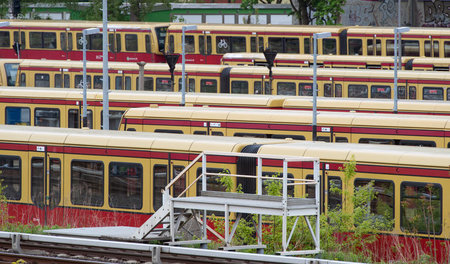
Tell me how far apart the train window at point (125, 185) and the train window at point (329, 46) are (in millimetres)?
31646

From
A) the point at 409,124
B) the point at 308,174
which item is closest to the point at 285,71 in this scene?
the point at 409,124

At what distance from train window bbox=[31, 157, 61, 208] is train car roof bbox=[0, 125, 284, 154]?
0.50 meters

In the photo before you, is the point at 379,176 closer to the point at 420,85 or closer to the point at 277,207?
the point at 277,207

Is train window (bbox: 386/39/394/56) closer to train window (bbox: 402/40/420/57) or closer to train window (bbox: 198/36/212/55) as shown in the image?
train window (bbox: 402/40/420/57)

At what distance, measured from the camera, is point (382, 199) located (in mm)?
19750

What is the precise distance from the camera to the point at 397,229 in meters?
19.4

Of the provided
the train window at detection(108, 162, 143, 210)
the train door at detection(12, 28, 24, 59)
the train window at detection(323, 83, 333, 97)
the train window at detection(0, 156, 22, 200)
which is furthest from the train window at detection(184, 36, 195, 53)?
the train window at detection(108, 162, 143, 210)

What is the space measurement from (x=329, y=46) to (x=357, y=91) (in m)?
13.7

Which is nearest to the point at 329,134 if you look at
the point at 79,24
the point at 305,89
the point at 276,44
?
the point at 305,89

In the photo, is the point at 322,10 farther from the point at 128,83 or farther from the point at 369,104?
the point at 369,104

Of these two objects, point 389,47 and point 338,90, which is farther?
point 389,47

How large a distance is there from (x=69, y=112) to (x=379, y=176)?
19.1 meters

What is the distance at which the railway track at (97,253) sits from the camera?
51.2 feet

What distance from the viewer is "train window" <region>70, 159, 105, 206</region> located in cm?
2272
